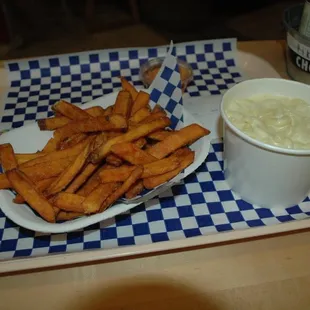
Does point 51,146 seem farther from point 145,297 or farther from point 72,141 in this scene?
point 145,297

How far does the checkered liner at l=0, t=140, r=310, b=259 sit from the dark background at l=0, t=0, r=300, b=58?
2.02 m

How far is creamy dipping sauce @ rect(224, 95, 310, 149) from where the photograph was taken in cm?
106

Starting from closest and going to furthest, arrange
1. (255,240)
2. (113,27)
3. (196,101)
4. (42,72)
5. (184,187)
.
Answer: (255,240) < (184,187) < (196,101) < (42,72) < (113,27)

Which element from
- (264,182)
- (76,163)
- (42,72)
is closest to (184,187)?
(264,182)

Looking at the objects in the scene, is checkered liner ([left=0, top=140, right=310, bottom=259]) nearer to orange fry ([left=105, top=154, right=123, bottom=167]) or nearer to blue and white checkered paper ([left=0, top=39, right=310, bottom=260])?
blue and white checkered paper ([left=0, top=39, right=310, bottom=260])

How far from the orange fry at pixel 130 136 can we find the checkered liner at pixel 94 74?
55 centimetres

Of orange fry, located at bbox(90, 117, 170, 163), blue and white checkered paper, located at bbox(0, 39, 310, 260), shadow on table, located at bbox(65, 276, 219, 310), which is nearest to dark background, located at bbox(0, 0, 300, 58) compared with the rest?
blue and white checkered paper, located at bbox(0, 39, 310, 260)

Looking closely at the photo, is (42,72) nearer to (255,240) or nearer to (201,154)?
(201,154)

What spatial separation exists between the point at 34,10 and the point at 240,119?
2835mm

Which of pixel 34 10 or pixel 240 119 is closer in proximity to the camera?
pixel 240 119

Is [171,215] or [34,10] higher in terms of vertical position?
[171,215]

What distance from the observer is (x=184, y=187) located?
1.22m

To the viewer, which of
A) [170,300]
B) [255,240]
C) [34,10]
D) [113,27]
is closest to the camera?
[170,300]

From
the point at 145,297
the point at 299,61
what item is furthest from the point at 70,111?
the point at 299,61
